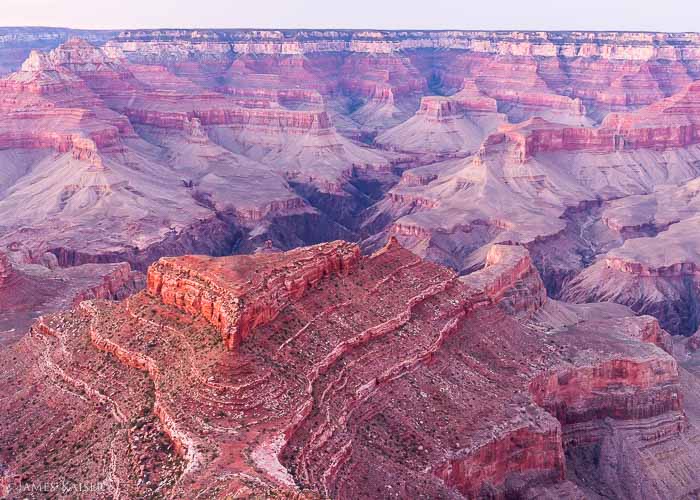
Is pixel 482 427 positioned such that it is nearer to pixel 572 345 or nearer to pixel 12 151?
pixel 572 345

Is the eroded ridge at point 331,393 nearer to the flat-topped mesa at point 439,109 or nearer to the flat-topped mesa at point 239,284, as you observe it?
the flat-topped mesa at point 239,284

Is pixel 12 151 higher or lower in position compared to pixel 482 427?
lower

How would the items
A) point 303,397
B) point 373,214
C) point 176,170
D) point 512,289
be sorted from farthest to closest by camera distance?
1. point 176,170
2. point 373,214
3. point 512,289
4. point 303,397

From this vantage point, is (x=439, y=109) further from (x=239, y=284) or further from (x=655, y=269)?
(x=239, y=284)

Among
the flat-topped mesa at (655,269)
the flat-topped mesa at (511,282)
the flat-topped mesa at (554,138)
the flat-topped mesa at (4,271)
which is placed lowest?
the flat-topped mesa at (655,269)

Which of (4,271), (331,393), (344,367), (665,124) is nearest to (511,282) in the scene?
(344,367)

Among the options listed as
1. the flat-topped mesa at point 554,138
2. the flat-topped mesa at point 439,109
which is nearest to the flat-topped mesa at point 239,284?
the flat-topped mesa at point 554,138

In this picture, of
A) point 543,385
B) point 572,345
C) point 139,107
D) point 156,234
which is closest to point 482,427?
point 543,385
